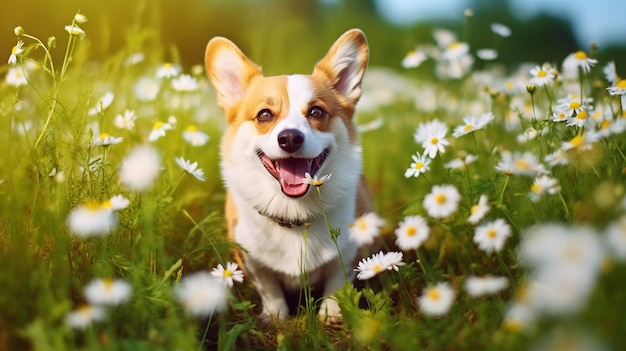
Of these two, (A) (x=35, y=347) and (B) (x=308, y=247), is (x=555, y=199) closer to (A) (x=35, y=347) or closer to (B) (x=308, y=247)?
(B) (x=308, y=247)

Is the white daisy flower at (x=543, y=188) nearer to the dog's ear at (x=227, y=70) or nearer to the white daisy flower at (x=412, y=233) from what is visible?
the white daisy flower at (x=412, y=233)

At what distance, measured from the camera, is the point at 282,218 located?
234cm

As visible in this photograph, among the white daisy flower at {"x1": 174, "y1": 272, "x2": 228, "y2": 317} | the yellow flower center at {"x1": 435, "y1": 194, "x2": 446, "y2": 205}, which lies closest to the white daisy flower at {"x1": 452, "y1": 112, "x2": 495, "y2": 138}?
the yellow flower center at {"x1": 435, "y1": 194, "x2": 446, "y2": 205}

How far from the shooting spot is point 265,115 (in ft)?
7.76

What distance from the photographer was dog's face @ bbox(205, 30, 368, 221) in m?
2.20

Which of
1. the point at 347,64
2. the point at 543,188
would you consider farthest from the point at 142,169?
the point at 347,64

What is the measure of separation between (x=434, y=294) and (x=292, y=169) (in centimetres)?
93

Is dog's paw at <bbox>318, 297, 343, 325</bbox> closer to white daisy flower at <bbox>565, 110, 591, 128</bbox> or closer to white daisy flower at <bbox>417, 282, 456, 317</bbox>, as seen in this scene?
white daisy flower at <bbox>417, 282, 456, 317</bbox>

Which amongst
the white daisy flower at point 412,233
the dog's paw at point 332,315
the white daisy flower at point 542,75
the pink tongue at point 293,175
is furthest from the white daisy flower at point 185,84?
Answer: the white daisy flower at point 542,75

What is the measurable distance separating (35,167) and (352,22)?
8.63 metres

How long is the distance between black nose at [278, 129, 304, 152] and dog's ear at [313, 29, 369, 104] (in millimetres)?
640

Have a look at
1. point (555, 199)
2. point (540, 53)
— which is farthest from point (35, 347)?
point (540, 53)

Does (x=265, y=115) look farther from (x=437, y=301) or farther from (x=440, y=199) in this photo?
(x=437, y=301)

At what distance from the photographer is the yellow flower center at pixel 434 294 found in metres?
1.47
